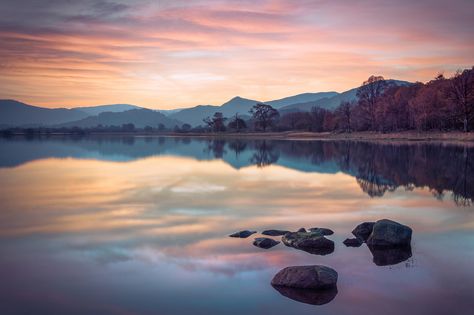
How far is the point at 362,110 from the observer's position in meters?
112

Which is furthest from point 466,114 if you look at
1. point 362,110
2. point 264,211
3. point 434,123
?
point 264,211

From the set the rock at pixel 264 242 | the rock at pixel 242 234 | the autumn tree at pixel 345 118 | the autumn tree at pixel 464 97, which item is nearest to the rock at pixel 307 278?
the rock at pixel 264 242

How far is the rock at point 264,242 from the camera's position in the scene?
1484 cm

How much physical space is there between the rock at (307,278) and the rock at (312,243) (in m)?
2.75

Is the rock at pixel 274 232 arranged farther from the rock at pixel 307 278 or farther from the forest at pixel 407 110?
the forest at pixel 407 110

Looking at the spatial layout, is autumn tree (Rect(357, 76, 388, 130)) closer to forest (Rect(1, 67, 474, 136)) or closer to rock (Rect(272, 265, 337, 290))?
forest (Rect(1, 67, 474, 136))

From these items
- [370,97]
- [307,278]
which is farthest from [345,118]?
[307,278]

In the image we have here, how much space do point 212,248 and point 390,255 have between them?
5826 mm

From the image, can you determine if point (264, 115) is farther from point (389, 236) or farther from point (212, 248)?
point (212, 248)

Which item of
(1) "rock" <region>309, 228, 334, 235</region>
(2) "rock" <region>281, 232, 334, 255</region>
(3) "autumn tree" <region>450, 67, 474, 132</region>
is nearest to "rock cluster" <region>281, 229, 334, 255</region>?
(2) "rock" <region>281, 232, 334, 255</region>

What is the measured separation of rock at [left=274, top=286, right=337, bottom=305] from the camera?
34.8ft

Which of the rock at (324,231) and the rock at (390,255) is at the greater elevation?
the rock at (324,231)

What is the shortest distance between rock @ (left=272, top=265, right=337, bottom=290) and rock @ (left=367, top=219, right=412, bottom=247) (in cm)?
400

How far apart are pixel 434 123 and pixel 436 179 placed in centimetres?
6639
